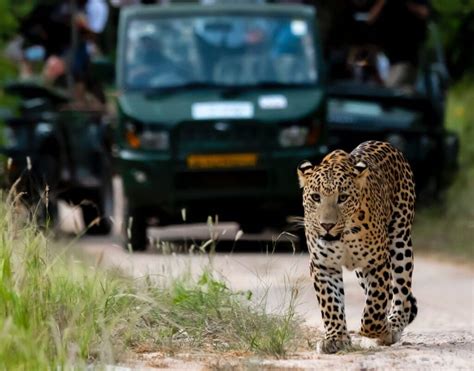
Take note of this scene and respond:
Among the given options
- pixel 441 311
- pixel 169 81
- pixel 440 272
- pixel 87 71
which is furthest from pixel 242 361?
pixel 87 71

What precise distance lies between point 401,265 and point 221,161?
6077mm

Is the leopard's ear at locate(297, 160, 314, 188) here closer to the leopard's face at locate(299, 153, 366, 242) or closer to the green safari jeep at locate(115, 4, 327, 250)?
the leopard's face at locate(299, 153, 366, 242)

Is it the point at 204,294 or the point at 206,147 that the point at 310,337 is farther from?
the point at 206,147

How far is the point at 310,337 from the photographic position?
9516mm

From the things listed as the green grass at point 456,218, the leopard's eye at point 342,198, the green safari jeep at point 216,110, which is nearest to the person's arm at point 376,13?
the green grass at point 456,218

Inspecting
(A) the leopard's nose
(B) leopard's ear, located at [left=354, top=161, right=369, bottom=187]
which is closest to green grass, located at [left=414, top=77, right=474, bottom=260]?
(B) leopard's ear, located at [left=354, top=161, right=369, bottom=187]

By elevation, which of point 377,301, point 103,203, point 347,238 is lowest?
point 103,203

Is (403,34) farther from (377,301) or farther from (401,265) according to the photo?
(377,301)

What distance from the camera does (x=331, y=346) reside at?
886 centimetres

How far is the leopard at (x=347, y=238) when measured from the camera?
350 inches

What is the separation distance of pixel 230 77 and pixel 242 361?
8.27m

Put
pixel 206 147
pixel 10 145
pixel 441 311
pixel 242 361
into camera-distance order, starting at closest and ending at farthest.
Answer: pixel 242 361
pixel 441 311
pixel 206 147
pixel 10 145

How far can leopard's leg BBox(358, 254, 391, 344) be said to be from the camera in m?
9.10

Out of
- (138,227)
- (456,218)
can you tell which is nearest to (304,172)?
(138,227)
